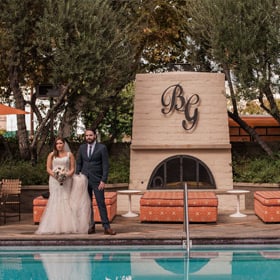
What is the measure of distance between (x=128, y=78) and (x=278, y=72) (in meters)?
4.70

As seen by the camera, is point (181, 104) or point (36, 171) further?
point (181, 104)

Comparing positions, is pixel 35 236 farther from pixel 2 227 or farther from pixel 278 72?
pixel 278 72

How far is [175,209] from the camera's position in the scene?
14.4 metres

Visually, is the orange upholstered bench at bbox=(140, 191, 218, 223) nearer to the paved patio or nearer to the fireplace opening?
the paved patio

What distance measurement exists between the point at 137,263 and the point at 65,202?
105 inches

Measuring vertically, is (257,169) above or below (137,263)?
above

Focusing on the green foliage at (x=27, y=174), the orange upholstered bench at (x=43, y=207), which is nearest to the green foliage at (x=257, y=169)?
the orange upholstered bench at (x=43, y=207)

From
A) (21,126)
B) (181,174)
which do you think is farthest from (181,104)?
(21,126)

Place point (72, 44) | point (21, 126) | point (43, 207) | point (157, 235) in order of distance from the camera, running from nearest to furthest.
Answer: point (157, 235), point (43, 207), point (72, 44), point (21, 126)

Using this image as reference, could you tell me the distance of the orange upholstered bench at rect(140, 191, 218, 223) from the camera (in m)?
14.3

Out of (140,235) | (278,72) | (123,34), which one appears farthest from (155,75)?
(140,235)

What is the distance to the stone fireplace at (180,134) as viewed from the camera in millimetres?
17969

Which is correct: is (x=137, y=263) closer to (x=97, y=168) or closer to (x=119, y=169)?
(x=97, y=168)

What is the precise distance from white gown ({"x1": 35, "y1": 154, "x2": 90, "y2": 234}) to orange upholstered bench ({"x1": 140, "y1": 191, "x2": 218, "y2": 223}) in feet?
7.37
